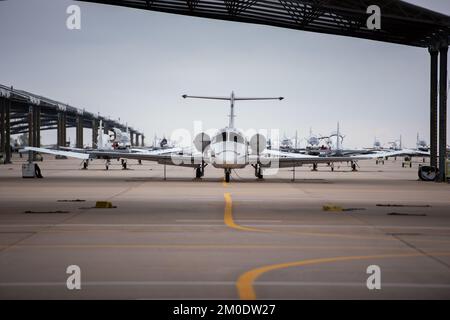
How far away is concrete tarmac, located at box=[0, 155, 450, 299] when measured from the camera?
25.1ft

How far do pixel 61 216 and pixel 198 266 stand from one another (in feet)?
27.5

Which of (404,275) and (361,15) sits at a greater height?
(361,15)

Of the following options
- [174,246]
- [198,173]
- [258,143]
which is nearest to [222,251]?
[174,246]

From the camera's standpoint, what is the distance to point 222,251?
10.6m

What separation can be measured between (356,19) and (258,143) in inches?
403

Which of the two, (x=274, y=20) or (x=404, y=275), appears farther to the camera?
(x=274, y=20)

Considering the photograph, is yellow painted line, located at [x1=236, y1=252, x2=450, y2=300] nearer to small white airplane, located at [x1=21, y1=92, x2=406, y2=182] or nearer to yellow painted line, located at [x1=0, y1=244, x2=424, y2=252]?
yellow painted line, located at [x1=0, y1=244, x2=424, y2=252]

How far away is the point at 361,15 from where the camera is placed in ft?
117

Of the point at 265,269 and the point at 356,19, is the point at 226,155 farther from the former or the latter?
the point at 265,269

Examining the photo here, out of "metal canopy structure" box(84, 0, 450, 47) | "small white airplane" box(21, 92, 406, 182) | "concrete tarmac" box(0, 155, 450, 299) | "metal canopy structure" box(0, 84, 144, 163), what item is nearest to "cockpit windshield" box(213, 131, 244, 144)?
"small white airplane" box(21, 92, 406, 182)

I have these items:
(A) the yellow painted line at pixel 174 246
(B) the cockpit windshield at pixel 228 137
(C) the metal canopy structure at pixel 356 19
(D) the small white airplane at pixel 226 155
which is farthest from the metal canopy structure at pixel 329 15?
(A) the yellow painted line at pixel 174 246

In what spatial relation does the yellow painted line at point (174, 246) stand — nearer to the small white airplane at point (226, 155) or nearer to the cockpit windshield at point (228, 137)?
the small white airplane at point (226, 155)

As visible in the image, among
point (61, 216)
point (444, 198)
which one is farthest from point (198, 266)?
point (444, 198)
